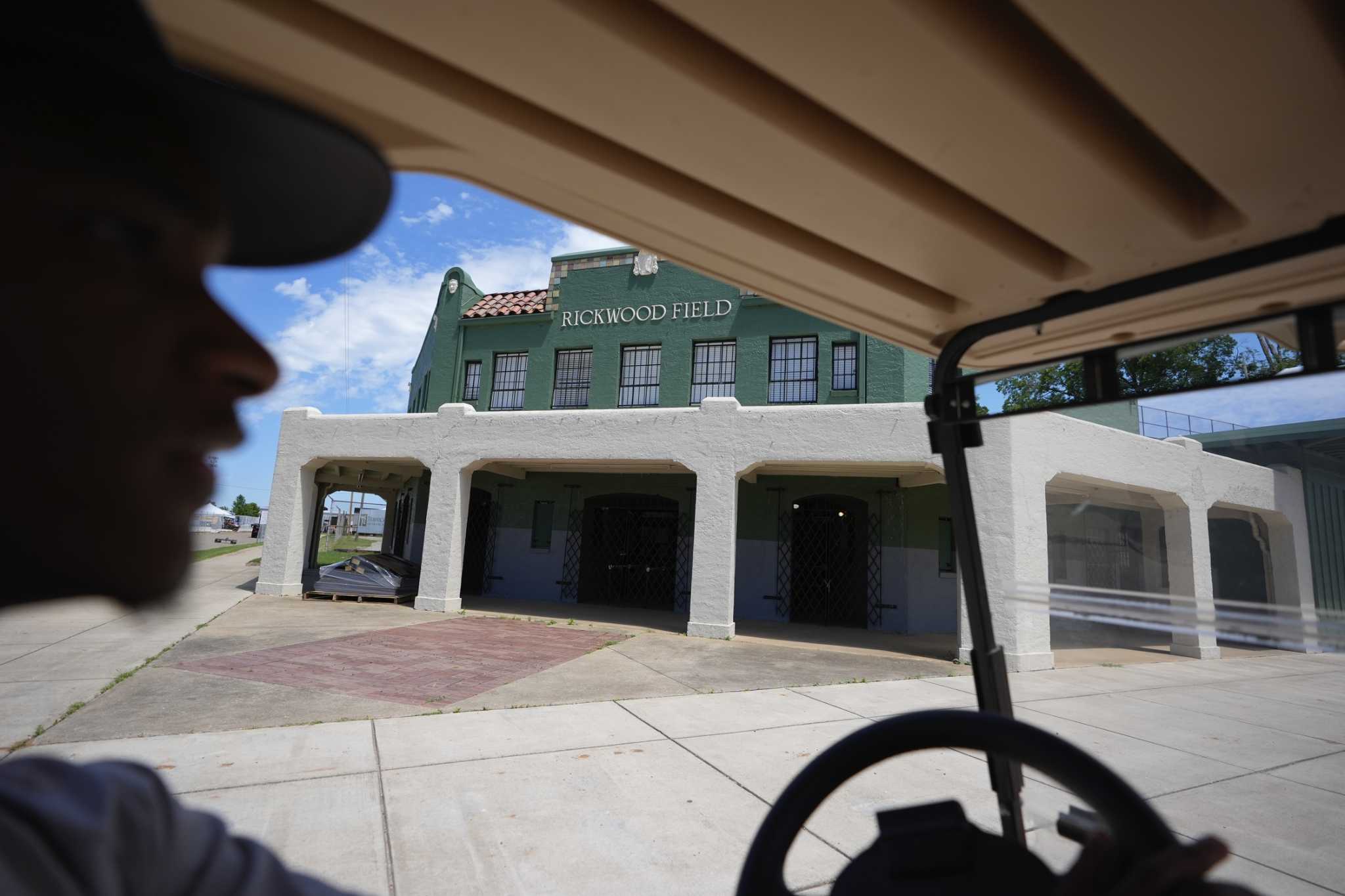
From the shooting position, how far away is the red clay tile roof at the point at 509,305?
15.9 meters

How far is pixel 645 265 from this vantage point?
15.0m

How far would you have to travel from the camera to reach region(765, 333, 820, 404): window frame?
1367cm

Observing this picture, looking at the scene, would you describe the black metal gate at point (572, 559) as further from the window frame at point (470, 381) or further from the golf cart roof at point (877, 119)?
the golf cart roof at point (877, 119)

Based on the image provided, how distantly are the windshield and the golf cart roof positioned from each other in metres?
0.39

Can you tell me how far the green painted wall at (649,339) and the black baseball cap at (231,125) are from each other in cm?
1272

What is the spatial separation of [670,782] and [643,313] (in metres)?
12.0

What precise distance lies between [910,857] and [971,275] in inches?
59.1

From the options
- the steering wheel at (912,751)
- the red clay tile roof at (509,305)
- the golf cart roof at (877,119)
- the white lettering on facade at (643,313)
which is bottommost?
the steering wheel at (912,751)

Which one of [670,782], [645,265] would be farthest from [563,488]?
[670,782]

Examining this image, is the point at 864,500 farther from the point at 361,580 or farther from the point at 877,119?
the point at 877,119

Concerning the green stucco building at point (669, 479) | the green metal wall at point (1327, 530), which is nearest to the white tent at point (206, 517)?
the green metal wall at point (1327, 530)

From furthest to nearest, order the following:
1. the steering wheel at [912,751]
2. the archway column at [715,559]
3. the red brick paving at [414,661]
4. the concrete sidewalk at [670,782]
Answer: the archway column at [715,559]
the red brick paving at [414,661]
the concrete sidewalk at [670,782]
the steering wheel at [912,751]

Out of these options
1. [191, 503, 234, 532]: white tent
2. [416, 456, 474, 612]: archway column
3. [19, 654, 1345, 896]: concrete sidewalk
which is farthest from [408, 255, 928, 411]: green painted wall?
[191, 503, 234, 532]: white tent

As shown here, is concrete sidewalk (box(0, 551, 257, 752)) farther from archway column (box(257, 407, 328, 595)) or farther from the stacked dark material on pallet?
the stacked dark material on pallet
